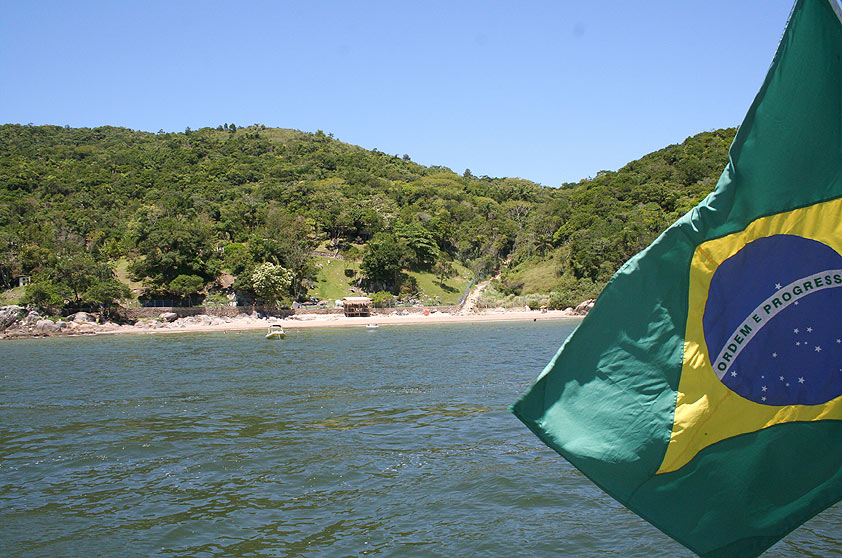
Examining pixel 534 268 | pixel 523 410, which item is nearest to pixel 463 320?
pixel 534 268

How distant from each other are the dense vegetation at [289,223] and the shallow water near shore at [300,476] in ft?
150

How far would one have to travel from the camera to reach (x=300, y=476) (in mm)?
10984

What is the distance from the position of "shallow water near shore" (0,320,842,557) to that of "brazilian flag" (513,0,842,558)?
4355 mm

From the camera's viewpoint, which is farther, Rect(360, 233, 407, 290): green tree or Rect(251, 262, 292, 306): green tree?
Rect(360, 233, 407, 290): green tree

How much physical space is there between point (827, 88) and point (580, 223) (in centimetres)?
Result: 7840

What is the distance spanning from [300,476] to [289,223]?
7039 cm

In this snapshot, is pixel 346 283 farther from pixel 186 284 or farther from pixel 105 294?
pixel 105 294

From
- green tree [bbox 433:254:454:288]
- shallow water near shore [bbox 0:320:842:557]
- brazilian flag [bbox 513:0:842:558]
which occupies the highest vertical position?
green tree [bbox 433:254:454:288]

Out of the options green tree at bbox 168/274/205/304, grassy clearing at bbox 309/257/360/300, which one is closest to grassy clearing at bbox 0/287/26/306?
green tree at bbox 168/274/205/304

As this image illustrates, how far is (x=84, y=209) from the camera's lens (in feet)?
300

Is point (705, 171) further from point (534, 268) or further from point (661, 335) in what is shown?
point (661, 335)

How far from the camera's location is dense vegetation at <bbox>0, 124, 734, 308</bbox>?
66.6 metres

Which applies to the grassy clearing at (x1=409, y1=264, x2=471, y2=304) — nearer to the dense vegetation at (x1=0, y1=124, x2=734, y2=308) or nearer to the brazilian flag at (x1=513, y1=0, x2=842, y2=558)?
the dense vegetation at (x1=0, y1=124, x2=734, y2=308)

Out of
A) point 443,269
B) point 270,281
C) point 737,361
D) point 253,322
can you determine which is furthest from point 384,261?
point 737,361
